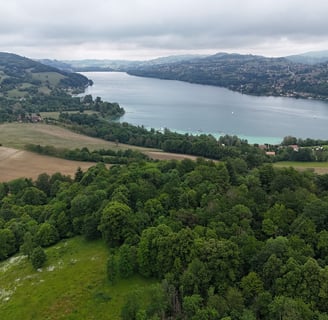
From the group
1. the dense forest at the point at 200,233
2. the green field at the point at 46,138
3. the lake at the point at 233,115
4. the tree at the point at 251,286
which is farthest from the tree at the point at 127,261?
the lake at the point at 233,115

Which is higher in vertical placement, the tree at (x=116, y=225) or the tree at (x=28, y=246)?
the tree at (x=116, y=225)

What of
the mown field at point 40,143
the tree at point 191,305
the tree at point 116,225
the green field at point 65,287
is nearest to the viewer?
the tree at point 191,305

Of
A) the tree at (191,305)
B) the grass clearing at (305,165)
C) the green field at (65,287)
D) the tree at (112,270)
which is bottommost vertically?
the grass clearing at (305,165)

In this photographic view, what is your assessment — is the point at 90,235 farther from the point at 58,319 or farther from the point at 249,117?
the point at 249,117

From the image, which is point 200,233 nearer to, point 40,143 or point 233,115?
point 40,143

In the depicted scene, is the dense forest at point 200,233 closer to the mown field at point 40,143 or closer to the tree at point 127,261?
the tree at point 127,261

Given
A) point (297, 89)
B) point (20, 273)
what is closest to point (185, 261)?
point (20, 273)

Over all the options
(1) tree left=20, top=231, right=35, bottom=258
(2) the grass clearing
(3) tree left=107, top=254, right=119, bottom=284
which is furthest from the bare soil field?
(2) the grass clearing
